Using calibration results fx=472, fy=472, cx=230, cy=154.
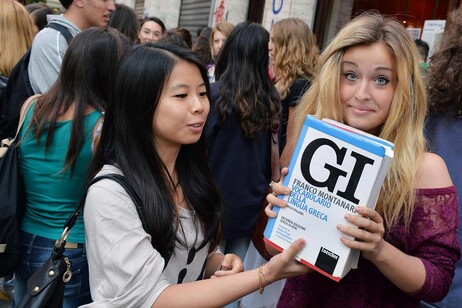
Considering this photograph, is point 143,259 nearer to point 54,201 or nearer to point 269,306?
point 54,201

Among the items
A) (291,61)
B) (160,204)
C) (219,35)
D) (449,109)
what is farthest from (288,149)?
(219,35)

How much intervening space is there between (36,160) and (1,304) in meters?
1.92

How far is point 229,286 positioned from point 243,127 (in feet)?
6.22

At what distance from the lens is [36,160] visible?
7.91ft

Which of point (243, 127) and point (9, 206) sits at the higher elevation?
point (243, 127)

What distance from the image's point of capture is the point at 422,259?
4.92 ft

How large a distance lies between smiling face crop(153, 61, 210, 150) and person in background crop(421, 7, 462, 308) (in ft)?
3.23

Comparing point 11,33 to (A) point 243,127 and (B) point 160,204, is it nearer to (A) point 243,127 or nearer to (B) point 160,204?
(A) point 243,127

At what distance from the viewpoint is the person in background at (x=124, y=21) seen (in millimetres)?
5117

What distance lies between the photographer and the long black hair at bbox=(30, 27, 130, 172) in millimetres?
2369

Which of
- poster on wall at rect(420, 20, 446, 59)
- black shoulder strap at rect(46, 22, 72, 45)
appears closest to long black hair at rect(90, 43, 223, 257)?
black shoulder strap at rect(46, 22, 72, 45)

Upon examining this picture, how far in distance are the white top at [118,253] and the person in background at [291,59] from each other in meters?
A: 2.62

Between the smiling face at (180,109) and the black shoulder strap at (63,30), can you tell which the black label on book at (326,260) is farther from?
the black shoulder strap at (63,30)

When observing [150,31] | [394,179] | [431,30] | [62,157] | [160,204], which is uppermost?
[431,30]
